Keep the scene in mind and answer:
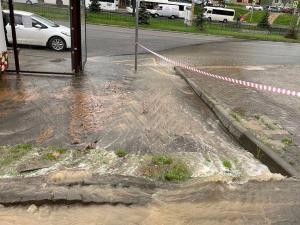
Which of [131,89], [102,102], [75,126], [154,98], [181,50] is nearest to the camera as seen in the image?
[75,126]

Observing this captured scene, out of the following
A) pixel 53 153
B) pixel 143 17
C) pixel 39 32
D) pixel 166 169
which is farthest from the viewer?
pixel 143 17

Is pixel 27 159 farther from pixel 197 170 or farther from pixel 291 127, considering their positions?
pixel 291 127

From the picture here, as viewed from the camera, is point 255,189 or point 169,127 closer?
point 255,189

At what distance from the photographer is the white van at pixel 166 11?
4562 centimetres

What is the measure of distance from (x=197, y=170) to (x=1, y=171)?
9.15 feet

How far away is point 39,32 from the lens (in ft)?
48.1

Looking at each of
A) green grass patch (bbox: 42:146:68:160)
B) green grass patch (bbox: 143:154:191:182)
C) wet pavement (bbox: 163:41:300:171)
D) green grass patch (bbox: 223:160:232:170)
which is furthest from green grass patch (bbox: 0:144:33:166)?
wet pavement (bbox: 163:41:300:171)

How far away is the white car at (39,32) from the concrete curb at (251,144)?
333 inches

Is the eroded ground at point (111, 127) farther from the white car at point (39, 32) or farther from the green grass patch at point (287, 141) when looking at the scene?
the white car at point (39, 32)

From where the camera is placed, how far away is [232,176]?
509 cm

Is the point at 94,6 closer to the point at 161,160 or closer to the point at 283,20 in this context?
the point at 161,160

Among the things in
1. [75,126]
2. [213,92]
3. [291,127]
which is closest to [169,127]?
[75,126]

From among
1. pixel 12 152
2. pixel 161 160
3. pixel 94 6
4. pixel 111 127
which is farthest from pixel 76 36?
pixel 94 6

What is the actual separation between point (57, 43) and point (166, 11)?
1313 inches
